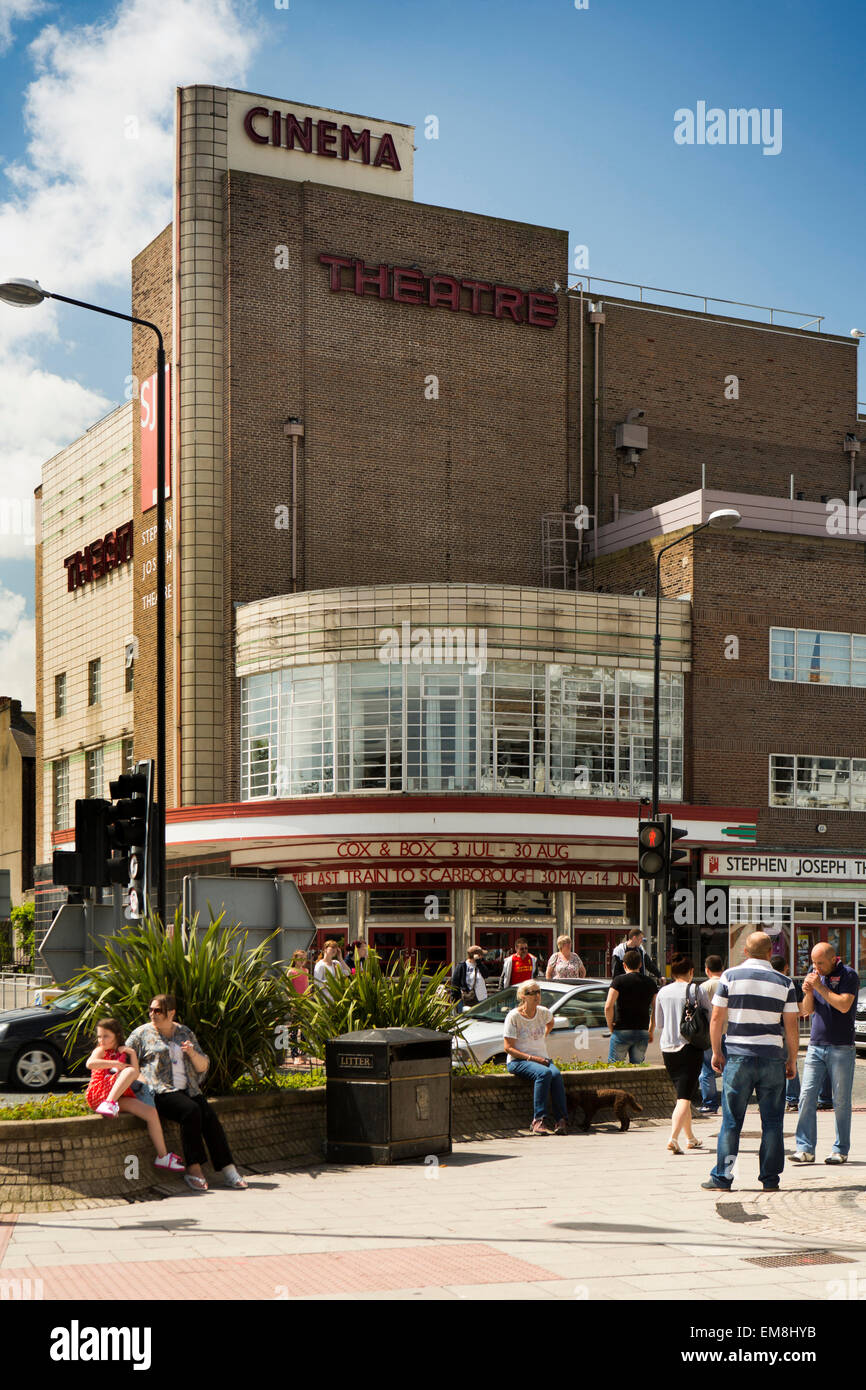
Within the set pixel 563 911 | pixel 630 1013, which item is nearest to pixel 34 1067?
pixel 630 1013

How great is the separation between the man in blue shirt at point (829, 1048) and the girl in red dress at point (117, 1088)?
16.8ft

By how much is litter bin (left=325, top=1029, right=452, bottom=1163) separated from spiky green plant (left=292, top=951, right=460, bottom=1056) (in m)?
0.72

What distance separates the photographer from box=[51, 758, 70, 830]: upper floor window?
2047 inches

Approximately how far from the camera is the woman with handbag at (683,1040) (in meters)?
13.9

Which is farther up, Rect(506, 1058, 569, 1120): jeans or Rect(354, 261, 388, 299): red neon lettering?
Rect(354, 261, 388, 299): red neon lettering

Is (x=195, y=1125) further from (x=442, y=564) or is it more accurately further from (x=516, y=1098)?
(x=442, y=564)

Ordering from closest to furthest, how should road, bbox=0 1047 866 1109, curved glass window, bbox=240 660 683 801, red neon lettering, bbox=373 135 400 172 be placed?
road, bbox=0 1047 866 1109, curved glass window, bbox=240 660 683 801, red neon lettering, bbox=373 135 400 172

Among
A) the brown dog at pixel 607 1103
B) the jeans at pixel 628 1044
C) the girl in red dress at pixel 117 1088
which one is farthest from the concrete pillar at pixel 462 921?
the girl in red dress at pixel 117 1088

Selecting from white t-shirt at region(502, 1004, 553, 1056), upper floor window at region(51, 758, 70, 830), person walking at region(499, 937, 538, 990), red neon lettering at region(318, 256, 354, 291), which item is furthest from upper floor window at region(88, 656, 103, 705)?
white t-shirt at region(502, 1004, 553, 1056)

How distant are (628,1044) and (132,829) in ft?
18.7

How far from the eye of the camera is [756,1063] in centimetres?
1158

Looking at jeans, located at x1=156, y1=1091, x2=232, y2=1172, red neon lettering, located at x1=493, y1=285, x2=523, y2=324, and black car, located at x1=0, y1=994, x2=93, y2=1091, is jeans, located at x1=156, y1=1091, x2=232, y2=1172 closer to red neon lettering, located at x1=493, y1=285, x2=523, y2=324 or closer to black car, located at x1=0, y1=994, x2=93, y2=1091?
black car, located at x1=0, y1=994, x2=93, y2=1091
